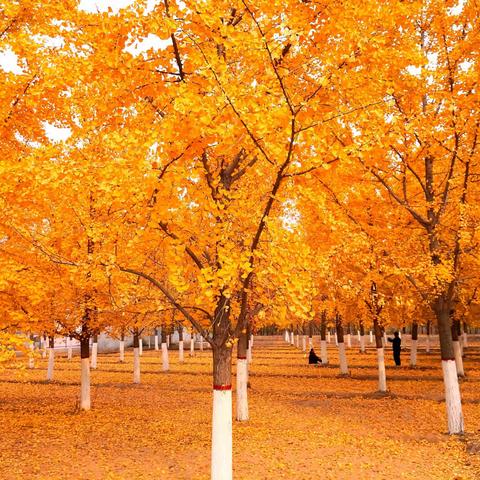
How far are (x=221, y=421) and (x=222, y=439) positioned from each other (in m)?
0.23

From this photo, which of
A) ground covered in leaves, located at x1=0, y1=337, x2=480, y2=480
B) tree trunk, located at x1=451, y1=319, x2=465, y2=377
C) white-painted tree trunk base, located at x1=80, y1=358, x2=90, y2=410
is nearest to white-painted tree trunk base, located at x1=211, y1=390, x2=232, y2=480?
ground covered in leaves, located at x1=0, y1=337, x2=480, y2=480

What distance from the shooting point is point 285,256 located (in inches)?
217

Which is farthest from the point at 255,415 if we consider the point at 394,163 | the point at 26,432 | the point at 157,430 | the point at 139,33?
the point at 139,33

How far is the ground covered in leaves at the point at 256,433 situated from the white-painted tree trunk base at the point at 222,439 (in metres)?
1.76

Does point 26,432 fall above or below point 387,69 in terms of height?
below

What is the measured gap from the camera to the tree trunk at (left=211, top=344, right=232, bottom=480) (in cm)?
639

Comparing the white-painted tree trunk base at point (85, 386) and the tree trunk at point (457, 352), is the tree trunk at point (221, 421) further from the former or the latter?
the tree trunk at point (457, 352)

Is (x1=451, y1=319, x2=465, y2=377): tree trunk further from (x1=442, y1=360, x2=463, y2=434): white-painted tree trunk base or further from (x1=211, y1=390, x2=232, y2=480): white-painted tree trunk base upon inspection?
(x1=211, y1=390, x2=232, y2=480): white-painted tree trunk base

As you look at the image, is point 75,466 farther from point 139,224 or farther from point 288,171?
point 288,171

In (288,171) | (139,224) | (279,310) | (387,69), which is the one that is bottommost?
(279,310)

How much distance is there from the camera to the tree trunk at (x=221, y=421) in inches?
251

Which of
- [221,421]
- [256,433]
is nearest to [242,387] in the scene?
[256,433]

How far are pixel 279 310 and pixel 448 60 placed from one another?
27.3 ft

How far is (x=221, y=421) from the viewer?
649 centimetres
